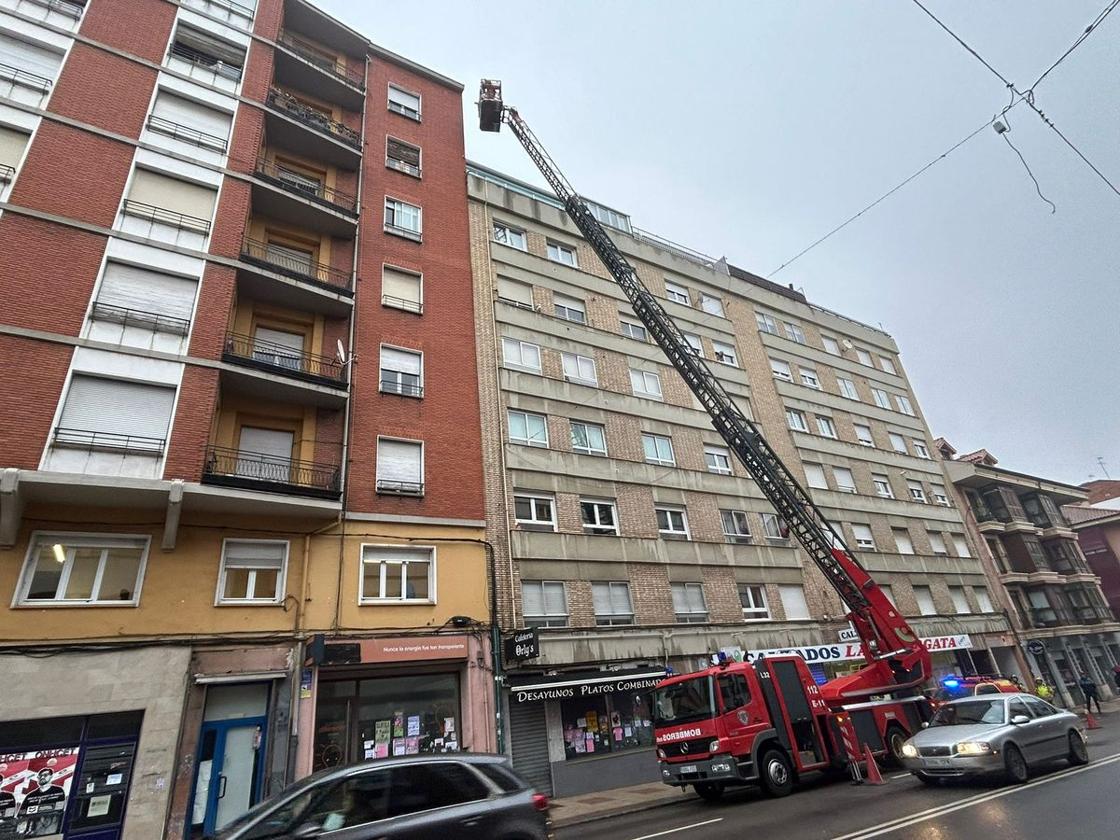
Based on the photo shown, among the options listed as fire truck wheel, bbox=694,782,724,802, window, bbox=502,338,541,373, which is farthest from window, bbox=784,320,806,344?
fire truck wheel, bbox=694,782,724,802

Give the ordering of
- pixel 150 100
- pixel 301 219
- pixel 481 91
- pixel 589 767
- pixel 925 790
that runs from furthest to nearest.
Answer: pixel 481 91 → pixel 301 219 → pixel 150 100 → pixel 589 767 → pixel 925 790

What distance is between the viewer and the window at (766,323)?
31000 mm

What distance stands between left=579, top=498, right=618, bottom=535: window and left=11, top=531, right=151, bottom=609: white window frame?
11356mm

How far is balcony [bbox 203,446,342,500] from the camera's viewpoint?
12.8m

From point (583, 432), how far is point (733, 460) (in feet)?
23.0

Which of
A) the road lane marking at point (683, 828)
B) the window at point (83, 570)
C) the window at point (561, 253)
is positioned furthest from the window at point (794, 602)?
the window at point (83, 570)

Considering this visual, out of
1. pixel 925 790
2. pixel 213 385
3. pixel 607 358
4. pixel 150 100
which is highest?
pixel 150 100

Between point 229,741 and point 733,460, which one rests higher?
point 733,460

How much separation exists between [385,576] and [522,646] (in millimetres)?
3793

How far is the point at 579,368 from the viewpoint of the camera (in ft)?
70.8

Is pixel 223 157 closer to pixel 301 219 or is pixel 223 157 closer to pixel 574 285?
pixel 301 219

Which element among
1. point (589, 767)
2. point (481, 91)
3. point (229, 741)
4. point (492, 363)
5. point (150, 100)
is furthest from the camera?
point (481, 91)

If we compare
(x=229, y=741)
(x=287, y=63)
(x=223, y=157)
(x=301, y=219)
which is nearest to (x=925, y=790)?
(x=229, y=741)

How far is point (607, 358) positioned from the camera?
22.6 m
